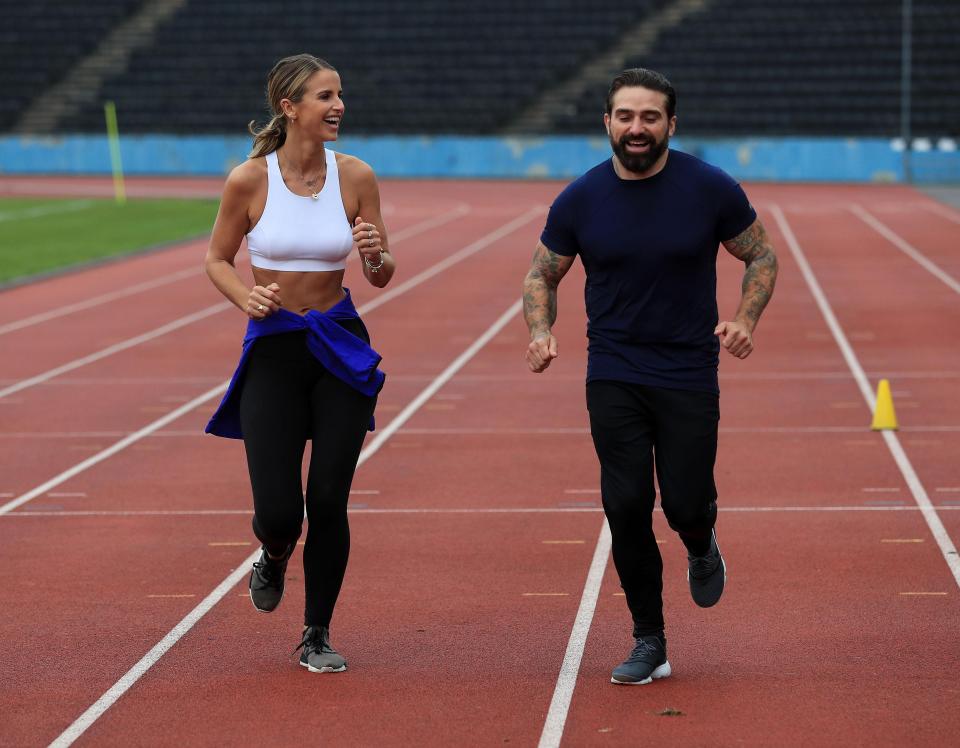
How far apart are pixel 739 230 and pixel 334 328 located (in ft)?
4.35

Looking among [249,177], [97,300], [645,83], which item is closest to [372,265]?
[249,177]

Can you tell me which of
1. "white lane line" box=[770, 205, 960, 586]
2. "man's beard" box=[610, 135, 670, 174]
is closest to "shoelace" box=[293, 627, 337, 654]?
"man's beard" box=[610, 135, 670, 174]

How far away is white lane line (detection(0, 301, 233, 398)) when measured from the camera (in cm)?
1400

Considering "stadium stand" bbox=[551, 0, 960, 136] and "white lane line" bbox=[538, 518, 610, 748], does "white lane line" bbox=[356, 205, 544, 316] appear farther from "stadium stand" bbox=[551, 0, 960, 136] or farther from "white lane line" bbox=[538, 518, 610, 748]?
"stadium stand" bbox=[551, 0, 960, 136]

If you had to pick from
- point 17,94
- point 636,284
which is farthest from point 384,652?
point 17,94

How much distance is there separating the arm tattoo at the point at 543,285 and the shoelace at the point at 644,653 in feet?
3.48

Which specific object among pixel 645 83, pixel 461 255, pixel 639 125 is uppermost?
pixel 645 83

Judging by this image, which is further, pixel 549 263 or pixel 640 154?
pixel 549 263

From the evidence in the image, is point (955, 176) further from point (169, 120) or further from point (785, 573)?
point (785, 573)

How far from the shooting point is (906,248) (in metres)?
25.2

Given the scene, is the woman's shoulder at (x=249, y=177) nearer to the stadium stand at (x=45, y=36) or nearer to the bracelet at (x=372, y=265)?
the bracelet at (x=372, y=265)

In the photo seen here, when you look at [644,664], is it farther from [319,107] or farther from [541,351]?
[319,107]

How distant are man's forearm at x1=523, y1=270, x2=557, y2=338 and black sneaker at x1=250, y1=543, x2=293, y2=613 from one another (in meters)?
1.20

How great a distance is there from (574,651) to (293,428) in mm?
1264
